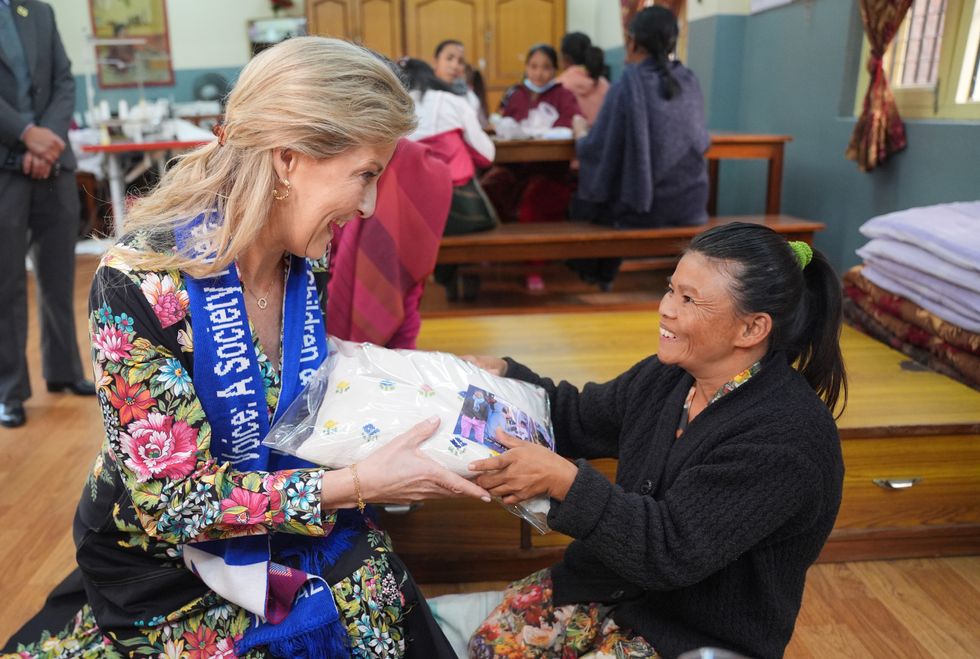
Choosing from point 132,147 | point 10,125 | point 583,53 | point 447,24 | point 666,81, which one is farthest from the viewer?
point 447,24

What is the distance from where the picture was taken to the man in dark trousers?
2.71 m

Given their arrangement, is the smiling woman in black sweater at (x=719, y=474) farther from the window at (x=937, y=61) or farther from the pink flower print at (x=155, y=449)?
the window at (x=937, y=61)

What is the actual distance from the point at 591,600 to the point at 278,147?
0.84 metres

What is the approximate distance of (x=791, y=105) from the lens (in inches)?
161

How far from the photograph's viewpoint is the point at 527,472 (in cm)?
110

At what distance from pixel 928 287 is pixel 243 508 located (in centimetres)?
189

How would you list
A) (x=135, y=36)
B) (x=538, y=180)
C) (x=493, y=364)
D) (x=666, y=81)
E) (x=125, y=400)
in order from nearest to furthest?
(x=125, y=400) < (x=493, y=364) < (x=666, y=81) < (x=538, y=180) < (x=135, y=36)

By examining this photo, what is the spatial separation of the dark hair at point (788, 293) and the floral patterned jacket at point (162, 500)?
2.11ft

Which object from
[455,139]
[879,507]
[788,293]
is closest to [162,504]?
[788,293]

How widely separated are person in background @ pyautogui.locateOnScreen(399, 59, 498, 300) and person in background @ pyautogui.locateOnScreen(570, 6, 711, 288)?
0.51 metres

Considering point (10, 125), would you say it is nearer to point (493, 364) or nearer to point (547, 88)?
point (493, 364)

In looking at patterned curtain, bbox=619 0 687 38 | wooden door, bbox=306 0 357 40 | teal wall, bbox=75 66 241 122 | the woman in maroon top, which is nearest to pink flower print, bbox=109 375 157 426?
the woman in maroon top

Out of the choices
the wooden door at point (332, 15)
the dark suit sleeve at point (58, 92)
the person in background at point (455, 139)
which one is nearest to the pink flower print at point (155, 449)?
the person in background at point (455, 139)

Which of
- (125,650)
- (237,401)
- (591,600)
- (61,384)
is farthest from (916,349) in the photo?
(61,384)
